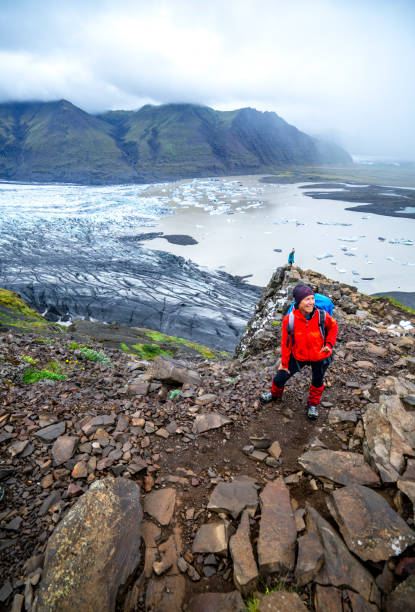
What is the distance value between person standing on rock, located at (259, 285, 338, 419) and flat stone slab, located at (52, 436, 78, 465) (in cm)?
293

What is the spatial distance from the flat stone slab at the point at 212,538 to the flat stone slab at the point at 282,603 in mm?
469

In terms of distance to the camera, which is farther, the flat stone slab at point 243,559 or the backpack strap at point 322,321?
the backpack strap at point 322,321

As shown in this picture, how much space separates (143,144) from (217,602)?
157 m

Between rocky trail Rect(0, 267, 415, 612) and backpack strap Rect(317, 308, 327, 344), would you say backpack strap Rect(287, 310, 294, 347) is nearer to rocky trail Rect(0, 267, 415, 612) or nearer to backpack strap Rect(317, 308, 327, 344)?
backpack strap Rect(317, 308, 327, 344)

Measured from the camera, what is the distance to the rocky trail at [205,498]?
217 centimetres

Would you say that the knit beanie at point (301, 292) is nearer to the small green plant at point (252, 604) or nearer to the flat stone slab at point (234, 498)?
the flat stone slab at point (234, 498)

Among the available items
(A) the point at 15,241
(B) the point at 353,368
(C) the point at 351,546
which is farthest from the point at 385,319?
(A) the point at 15,241

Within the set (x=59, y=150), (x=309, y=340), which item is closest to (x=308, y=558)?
(x=309, y=340)

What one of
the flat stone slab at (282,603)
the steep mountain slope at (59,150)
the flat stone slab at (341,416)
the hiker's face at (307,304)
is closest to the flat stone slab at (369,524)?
the flat stone slab at (282,603)

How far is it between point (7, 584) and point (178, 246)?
38.4 metres

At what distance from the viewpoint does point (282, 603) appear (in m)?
2.04

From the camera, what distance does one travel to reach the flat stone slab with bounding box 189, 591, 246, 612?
2.12 meters

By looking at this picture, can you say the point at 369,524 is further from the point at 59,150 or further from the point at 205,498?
the point at 59,150

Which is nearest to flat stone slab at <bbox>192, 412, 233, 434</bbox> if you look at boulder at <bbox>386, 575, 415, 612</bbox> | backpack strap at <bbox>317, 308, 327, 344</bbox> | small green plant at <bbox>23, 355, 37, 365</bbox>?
backpack strap at <bbox>317, 308, 327, 344</bbox>
